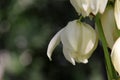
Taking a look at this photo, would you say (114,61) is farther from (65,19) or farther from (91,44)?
(65,19)

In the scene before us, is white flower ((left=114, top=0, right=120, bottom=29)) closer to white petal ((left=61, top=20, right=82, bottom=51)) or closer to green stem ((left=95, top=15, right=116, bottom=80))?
green stem ((left=95, top=15, right=116, bottom=80))

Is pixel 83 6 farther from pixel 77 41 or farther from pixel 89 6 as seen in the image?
pixel 77 41

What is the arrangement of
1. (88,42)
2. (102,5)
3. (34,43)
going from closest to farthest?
1. (102,5)
2. (88,42)
3. (34,43)

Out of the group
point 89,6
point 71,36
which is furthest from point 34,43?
point 89,6

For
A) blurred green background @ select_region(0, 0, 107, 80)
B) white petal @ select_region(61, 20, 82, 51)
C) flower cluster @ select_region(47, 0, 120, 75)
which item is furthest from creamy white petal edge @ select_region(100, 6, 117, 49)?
blurred green background @ select_region(0, 0, 107, 80)

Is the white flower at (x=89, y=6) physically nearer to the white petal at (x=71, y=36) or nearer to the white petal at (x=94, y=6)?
the white petal at (x=94, y=6)

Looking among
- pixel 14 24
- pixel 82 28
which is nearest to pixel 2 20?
pixel 14 24
